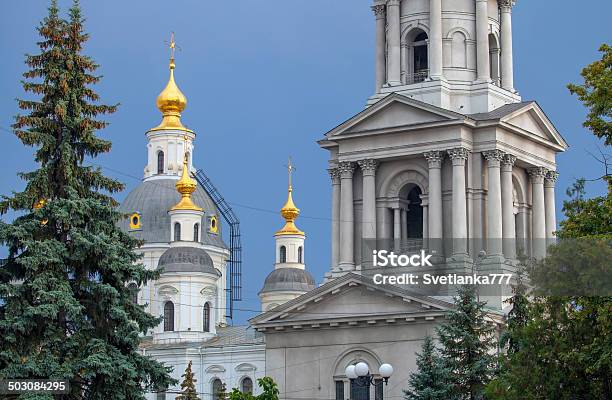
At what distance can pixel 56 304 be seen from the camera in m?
30.8

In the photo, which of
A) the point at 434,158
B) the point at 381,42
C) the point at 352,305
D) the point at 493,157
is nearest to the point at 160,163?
the point at 381,42

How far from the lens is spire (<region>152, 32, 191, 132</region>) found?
103m

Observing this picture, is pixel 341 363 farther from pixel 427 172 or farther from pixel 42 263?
pixel 42 263

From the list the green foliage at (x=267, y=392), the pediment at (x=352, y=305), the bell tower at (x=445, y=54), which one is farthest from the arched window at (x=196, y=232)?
the green foliage at (x=267, y=392)

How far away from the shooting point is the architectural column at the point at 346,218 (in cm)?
5469

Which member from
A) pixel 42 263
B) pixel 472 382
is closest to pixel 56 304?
pixel 42 263

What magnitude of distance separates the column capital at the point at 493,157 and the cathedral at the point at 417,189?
0.11 feet

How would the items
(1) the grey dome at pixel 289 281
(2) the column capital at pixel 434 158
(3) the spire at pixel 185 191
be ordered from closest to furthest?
(2) the column capital at pixel 434 158 < (3) the spire at pixel 185 191 < (1) the grey dome at pixel 289 281

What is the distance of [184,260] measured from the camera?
91438mm

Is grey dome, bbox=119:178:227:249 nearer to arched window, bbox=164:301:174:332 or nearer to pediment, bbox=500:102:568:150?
arched window, bbox=164:301:174:332

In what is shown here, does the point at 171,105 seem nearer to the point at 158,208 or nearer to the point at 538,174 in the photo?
the point at 158,208

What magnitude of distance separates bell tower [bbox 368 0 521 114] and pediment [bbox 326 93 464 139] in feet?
3.37

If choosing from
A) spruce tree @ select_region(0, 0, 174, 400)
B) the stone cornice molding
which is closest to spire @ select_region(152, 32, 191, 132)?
the stone cornice molding

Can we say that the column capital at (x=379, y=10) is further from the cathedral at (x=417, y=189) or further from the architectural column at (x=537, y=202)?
the architectural column at (x=537, y=202)
